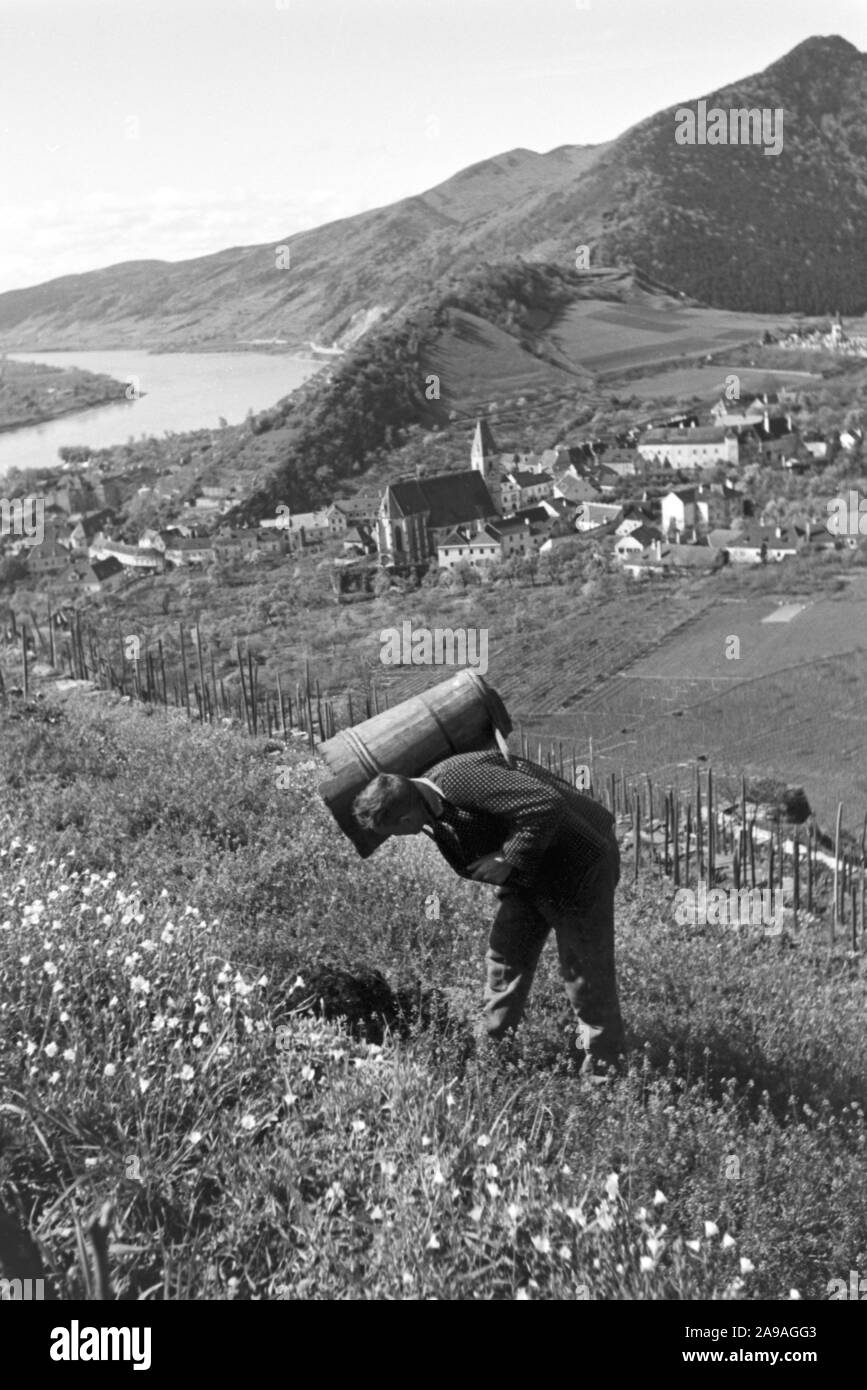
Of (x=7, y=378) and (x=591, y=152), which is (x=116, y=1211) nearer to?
(x=7, y=378)

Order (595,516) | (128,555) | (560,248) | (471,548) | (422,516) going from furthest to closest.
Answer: (560,248) → (595,516) → (422,516) → (471,548) → (128,555)

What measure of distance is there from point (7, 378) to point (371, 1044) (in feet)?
274

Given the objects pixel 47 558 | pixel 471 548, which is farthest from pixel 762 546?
pixel 47 558

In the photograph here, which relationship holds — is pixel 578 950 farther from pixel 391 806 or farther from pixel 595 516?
pixel 595 516

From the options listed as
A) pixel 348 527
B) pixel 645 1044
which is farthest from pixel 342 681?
pixel 645 1044

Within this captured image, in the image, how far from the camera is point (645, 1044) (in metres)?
4.40

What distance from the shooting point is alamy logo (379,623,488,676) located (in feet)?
107

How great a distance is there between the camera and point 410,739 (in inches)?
171

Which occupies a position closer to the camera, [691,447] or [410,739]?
[410,739]

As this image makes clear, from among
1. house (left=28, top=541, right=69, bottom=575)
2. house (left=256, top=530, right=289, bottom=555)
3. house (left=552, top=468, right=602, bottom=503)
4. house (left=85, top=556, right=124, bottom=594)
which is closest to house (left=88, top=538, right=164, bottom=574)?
house (left=85, top=556, right=124, bottom=594)

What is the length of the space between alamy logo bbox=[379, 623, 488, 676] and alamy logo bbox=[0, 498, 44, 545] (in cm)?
1692

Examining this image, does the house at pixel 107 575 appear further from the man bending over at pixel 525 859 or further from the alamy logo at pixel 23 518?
the man bending over at pixel 525 859

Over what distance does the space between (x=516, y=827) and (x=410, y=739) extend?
0.53 meters
